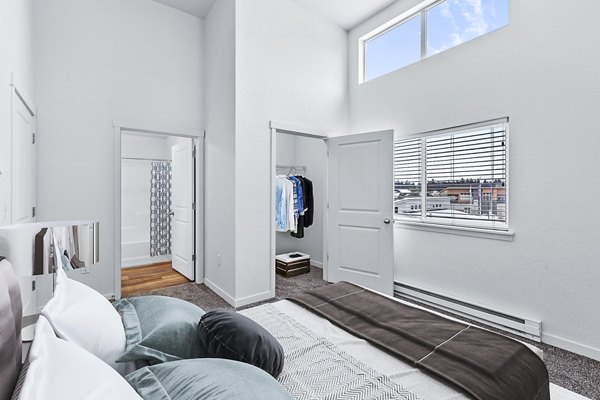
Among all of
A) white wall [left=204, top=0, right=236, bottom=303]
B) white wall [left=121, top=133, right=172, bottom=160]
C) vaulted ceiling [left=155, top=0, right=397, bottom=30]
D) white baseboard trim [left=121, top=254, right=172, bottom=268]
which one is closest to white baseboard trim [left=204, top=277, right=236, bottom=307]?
white wall [left=204, top=0, right=236, bottom=303]

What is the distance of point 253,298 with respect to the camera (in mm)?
3244

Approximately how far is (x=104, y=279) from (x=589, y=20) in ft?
16.4

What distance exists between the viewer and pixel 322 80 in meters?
3.88

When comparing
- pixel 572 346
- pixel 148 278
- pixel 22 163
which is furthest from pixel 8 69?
pixel 572 346

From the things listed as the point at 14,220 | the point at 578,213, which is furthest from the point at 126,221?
the point at 578,213

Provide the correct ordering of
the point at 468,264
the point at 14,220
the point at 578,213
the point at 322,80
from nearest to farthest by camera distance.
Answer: the point at 14,220 < the point at 578,213 < the point at 468,264 < the point at 322,80

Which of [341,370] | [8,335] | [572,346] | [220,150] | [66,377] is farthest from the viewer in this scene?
[220,150]

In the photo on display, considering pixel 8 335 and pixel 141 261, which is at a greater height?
pixel 8 335

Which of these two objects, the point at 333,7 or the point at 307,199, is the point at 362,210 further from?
the point at 333,7

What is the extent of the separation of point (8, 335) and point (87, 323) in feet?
0.94

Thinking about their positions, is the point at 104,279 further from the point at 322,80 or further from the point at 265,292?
the point at 322,80

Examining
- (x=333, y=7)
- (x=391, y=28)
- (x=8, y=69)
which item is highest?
(x=333, y=7)

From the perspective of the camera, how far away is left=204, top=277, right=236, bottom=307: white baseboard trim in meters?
3.18

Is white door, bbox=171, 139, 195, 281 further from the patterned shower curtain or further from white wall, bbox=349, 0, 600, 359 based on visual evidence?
white wall, bbox=349, 0, 600, 359
